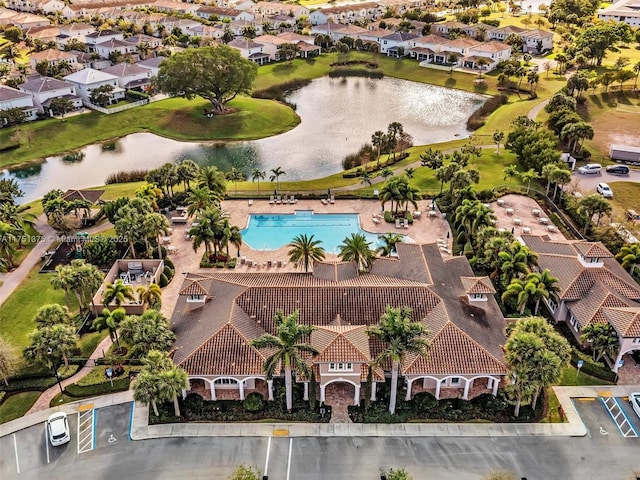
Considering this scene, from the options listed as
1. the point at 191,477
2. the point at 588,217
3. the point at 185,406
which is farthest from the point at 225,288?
the point at 588,217

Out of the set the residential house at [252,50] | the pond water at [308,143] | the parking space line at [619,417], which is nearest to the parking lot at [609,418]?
the parking space line at [619,417]

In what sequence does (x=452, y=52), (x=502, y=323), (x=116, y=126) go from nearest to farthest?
(x=502, y=323) < (x=116, y=126) < (x=452, y=52)

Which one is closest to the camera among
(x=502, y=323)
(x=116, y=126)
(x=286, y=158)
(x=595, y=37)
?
(x=502, y=323)

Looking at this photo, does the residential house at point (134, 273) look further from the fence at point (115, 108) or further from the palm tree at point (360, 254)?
the fence at point (115, 108)

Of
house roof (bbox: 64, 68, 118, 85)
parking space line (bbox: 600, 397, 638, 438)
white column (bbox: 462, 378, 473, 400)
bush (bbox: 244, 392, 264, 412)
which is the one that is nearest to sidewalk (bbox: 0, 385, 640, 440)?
bush (bbox: 244, 392, 264, 412)

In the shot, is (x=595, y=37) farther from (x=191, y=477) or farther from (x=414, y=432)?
(x=191, y=477)

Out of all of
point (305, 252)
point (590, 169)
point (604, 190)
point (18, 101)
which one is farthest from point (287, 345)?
point (18, 101)

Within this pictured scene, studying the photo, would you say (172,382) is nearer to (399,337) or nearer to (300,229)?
(399,337)
